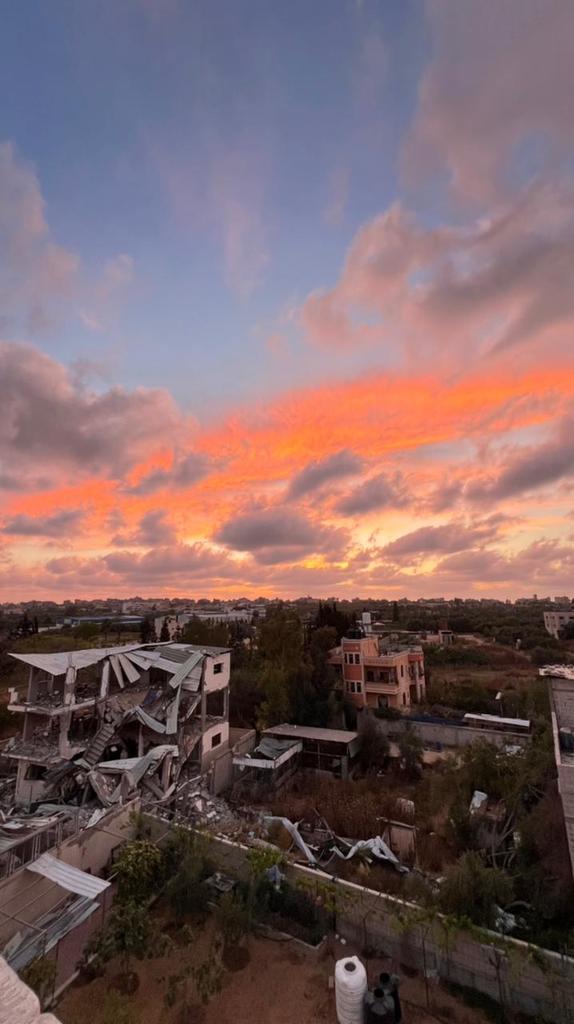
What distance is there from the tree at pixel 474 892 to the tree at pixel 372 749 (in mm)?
13132

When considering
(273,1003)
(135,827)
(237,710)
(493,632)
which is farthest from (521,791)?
(493,632)

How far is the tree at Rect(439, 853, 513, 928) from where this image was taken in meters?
11.4

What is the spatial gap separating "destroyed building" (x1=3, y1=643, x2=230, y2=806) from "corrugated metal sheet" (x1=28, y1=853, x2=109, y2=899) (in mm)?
4819

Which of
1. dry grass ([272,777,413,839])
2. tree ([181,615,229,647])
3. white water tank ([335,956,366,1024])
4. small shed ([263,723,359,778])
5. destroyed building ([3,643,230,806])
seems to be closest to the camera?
white water tank ([335,956,366,1024])

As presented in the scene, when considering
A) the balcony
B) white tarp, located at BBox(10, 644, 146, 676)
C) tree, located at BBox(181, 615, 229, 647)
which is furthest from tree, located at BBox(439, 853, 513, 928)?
tree, located at BBox(181, 615, 229, 647)

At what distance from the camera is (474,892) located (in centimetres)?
1154

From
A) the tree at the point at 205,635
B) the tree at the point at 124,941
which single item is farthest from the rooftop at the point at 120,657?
the tree at the point at 205,635

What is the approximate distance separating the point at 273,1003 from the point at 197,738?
11.5 meters

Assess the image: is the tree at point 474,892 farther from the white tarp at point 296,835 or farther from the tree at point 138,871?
the tree at point 138,871

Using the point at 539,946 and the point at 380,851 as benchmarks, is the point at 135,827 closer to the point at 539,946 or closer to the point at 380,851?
the point at 380,851

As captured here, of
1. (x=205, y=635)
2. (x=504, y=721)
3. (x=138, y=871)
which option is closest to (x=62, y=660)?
(x=138, y=871)

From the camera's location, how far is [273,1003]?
1080cm

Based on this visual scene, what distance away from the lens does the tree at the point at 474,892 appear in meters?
11.4

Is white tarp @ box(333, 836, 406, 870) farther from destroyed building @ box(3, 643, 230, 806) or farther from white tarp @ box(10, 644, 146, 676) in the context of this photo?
white tarp @ box(10, 644, 146, 676)
